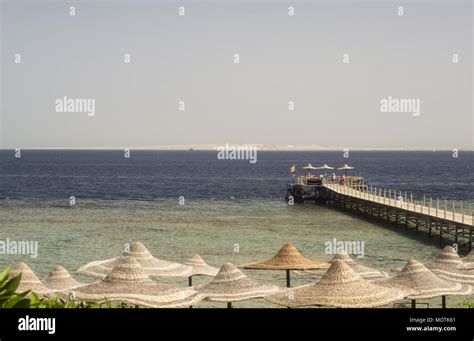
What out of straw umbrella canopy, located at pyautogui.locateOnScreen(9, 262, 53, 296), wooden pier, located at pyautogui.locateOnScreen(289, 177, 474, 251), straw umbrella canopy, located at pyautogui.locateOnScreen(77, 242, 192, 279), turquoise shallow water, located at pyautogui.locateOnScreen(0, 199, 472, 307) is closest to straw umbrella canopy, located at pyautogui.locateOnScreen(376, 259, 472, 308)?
turquoise shallow water, located at pyautogui.locateOnScreen(0, 199, 472, 307)

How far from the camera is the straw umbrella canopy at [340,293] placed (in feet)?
45.6

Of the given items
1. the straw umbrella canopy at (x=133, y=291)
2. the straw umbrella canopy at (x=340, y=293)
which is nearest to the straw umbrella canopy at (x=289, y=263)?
the straw umbrella canopy at (x=340, y=293)

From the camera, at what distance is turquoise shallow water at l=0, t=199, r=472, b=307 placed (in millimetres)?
32812

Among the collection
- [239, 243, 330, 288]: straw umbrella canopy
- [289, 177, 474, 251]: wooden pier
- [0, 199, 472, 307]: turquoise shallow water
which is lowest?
[0, 199, 472, 307]: turquoise shallow water

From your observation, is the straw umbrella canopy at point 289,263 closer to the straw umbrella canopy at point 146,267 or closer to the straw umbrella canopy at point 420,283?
the straw umbrella canopy at point 146,267

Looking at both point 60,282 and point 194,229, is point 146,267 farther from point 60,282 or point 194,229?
point 194,229

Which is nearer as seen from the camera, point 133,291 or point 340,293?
point 340,293

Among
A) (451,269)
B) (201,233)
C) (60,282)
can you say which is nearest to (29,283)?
(60,282)

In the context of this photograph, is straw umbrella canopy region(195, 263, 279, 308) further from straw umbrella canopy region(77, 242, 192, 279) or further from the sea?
the sea

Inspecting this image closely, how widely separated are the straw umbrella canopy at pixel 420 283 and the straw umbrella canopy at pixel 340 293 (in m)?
1.66

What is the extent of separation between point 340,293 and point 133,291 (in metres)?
4.30

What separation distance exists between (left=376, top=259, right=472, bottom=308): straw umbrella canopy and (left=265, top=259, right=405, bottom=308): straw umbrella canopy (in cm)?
166

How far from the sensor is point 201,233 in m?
43.3
